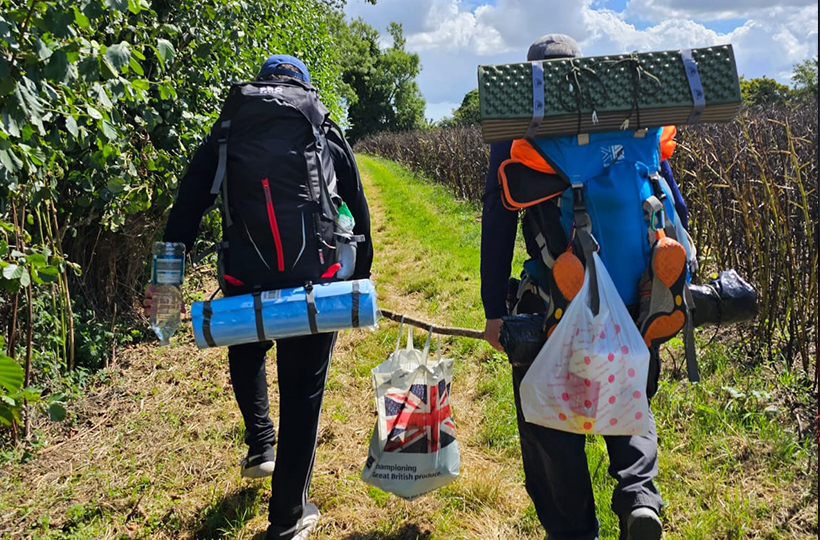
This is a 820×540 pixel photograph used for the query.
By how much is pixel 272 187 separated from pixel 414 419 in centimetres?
105

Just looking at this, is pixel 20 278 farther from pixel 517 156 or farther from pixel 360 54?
pixel 360 54

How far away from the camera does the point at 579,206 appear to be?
161 cm

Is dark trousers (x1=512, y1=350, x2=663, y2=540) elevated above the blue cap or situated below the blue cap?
below

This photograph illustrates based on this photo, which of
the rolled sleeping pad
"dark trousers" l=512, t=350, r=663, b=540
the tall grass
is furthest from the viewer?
the tall grass

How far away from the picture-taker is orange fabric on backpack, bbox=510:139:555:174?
1677 mm

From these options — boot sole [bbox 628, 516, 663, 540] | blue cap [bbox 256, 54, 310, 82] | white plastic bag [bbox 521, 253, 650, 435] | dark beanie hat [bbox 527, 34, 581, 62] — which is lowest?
boot sole [bbox 628, 516, 663, 540]

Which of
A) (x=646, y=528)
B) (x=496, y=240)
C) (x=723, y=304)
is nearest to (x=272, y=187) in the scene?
(x=496, y=240)

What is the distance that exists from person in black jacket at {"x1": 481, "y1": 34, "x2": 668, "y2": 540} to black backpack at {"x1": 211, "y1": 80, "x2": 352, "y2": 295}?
604mm

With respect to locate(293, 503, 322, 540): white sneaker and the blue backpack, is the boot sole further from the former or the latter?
locate(293, 503, 322, 540): white sneaker

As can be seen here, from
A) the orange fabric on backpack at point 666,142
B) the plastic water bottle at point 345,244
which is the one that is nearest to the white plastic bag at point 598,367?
the orange fabric on backpack at point 666,142

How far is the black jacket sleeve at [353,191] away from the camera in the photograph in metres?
2.27

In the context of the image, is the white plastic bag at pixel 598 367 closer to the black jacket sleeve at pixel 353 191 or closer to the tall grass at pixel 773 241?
the black jacket sleeve at pixel 353 191

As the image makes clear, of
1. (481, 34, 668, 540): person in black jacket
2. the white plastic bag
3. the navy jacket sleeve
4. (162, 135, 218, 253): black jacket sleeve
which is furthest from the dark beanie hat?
(162, 135, 218, 253): black jacket sleeve

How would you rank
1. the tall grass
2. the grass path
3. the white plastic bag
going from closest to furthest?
the white plastic bag
the grass path
the tall grass
